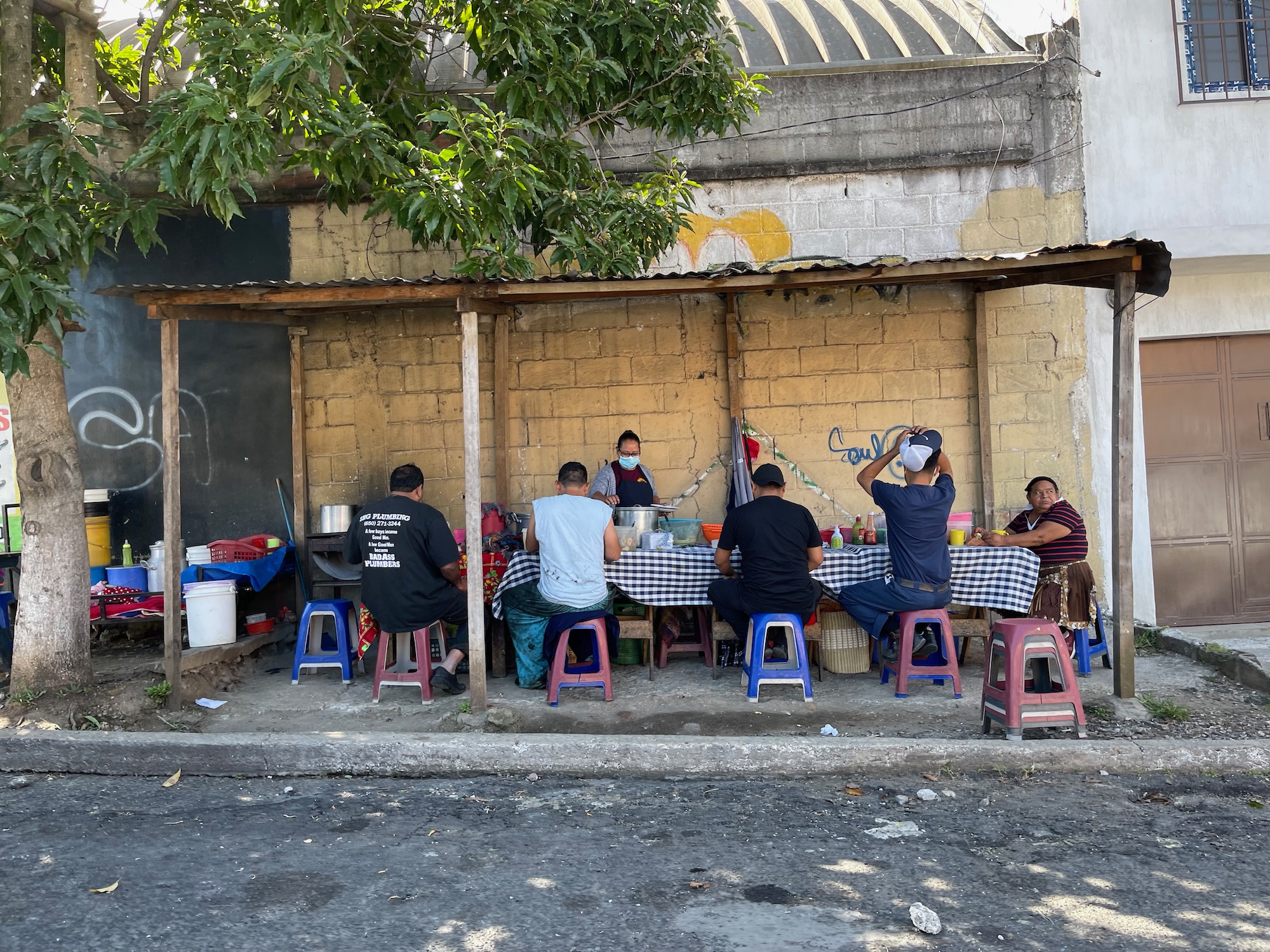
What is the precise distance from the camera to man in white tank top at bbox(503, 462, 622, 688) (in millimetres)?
6551

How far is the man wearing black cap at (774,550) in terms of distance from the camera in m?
6.41

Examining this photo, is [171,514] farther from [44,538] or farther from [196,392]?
[196,392]

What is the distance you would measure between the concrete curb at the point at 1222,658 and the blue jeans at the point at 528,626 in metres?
4.12

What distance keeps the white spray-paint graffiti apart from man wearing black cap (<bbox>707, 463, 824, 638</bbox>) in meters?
5.02

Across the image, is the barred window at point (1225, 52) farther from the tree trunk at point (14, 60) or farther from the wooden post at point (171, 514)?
the tree trunk at point (14, 60)

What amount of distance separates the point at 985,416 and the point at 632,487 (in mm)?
2937

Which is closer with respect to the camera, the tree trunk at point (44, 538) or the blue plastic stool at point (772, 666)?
the tree trunk at point (44, 538)

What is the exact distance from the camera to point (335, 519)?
8297 mm

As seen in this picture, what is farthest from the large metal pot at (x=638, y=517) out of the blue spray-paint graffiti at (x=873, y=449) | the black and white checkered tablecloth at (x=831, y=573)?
the blue spray-paint graffiti at (x=873, y=449)

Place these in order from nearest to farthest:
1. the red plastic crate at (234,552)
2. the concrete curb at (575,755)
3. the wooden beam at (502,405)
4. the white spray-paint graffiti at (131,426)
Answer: the concrete curb at (575,755)
the red plastic crate at (234,552)
the wooden beam at (502,405)
the white spray-paint graffiti at (131,426)

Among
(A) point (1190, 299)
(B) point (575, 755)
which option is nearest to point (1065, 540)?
(A) point (1190, 299)

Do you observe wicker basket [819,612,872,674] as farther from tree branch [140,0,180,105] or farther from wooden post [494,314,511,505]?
tree branch [140,0,180,105]

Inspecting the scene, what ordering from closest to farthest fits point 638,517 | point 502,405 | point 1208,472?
point 638,517 → point 1208,472 → point 502,405

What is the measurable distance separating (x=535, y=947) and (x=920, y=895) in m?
1.40
